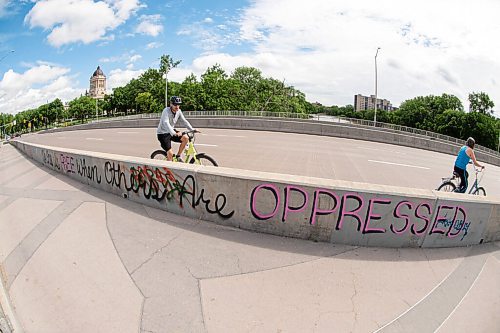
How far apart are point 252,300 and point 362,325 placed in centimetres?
111

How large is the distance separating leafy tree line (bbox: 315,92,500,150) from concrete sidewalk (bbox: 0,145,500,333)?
83.7 m

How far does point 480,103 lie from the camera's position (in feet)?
271

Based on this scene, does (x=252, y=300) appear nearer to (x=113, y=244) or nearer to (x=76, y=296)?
(x=76, y=296)

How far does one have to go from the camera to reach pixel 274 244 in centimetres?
421

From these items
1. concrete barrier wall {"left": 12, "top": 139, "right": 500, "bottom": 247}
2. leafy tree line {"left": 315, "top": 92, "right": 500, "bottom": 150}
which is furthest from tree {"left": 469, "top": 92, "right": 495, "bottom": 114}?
concrete barrier wall {"left": 12, "top": 139, "right": 500, "bottom": 247}

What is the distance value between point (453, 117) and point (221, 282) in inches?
3461

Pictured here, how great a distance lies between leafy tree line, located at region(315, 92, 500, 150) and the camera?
71.0m

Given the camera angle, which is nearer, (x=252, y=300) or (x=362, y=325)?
(x=362, y=325)

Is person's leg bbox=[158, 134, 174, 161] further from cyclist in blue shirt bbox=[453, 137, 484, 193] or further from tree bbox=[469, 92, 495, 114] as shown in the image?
tree bbox=[469, 92, 495, 114]

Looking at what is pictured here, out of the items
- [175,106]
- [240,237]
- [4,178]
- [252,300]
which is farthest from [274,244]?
[4,178]

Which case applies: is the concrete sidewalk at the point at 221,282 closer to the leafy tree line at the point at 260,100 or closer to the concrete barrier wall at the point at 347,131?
the concrete barrier wall at the point at 347,131

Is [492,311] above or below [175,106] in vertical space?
below

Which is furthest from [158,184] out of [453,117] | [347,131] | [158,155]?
[453,117]

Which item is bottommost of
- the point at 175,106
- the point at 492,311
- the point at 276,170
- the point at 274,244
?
the point at 492,311
